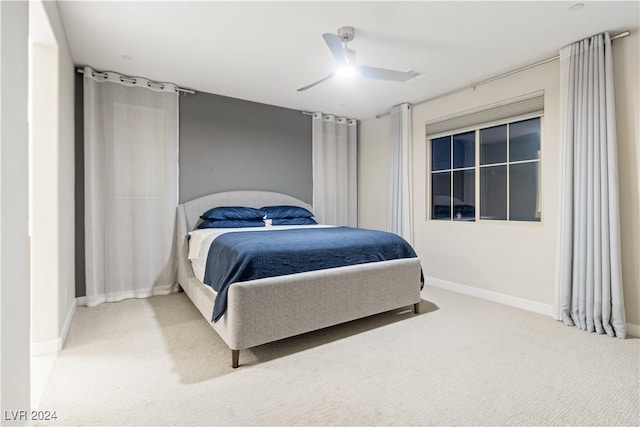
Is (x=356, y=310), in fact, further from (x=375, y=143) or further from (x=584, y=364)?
(x=375, y=143)

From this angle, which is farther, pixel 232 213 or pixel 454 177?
pixel 454 177

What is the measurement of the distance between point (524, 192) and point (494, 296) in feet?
3.84

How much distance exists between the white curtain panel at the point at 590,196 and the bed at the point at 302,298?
132 centimetres

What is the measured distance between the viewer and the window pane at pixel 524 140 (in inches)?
127

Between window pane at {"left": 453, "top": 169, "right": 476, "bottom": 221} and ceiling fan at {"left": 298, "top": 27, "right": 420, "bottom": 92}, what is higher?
ceiling fan at {"left": 298, "top": 27, "right": 420, "bottom": 92}

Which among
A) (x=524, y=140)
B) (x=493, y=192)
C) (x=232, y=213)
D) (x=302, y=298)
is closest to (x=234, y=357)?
(x=302, y=298)

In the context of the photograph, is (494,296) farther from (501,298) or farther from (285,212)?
(285,212)

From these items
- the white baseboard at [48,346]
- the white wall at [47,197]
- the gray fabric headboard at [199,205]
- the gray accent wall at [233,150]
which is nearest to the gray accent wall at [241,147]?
the gray accent wall at [233,150]

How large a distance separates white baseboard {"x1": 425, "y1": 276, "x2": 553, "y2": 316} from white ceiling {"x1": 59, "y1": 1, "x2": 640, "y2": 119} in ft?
7.78

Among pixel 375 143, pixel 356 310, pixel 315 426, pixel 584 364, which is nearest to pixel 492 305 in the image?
pixel 584 364

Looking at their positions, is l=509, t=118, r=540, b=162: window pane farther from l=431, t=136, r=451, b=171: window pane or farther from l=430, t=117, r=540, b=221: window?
l=431, t=136, r=451, b=171: window pane

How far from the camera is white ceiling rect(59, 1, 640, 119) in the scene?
2260mm

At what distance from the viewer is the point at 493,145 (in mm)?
3623

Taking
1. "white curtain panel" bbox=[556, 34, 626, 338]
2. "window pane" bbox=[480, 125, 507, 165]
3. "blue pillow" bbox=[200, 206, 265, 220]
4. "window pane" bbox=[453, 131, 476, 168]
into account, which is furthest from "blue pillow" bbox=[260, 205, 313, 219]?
"white curtain panel" bbox=[556, 34, 626, 338]
